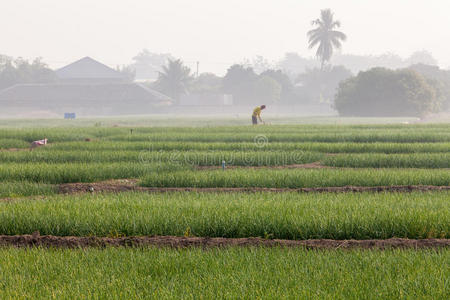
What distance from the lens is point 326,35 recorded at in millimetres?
88750

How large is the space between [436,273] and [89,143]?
45.4ft

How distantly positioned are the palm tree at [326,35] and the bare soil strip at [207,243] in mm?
87751

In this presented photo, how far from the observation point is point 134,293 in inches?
159

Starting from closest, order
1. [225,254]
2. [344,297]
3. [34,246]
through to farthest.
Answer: [344,297] → [225,254] → [34,246]

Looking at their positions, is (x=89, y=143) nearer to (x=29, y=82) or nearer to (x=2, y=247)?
(x=2, y=247)

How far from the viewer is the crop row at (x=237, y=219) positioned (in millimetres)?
6062

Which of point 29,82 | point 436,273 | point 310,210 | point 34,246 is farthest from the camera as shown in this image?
point 29,82

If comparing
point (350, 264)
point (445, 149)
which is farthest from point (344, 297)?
point (445, 149)

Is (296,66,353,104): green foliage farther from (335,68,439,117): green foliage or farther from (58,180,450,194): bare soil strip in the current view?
(58,180,450,194): bare soil strip

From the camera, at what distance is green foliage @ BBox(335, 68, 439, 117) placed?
199ft

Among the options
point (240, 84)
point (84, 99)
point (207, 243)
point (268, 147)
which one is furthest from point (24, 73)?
point (207, 243)

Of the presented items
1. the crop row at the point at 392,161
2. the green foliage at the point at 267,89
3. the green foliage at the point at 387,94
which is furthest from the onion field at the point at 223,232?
the green foliage at the point at 267,89

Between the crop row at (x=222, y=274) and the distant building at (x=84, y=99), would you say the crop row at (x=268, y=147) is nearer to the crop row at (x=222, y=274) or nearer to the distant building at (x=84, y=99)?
the crop row at (x=222, y=274)

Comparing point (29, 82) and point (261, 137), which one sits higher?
point (29, 82)
